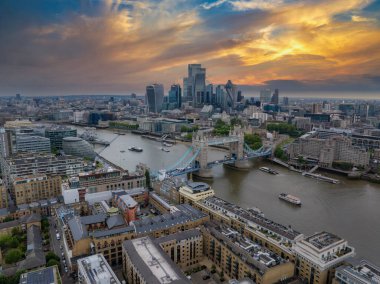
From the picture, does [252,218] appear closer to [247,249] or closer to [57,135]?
[247,249]

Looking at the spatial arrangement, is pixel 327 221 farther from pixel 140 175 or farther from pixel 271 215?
pixel 140 175

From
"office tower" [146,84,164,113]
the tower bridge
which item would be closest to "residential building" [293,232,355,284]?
the tower bridge

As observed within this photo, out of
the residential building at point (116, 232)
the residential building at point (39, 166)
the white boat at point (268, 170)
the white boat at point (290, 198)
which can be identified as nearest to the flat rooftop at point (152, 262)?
the residential building at point (116, 232)

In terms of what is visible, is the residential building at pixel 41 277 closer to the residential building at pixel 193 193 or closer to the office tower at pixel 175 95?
the residential building at pixel 193 193

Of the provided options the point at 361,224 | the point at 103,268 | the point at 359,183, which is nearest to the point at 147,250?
the point at 103,268

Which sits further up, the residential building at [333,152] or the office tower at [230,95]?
the office tower at [230,95]

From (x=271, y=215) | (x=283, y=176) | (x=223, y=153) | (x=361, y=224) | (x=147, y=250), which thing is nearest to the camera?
(x=147, y=250)
